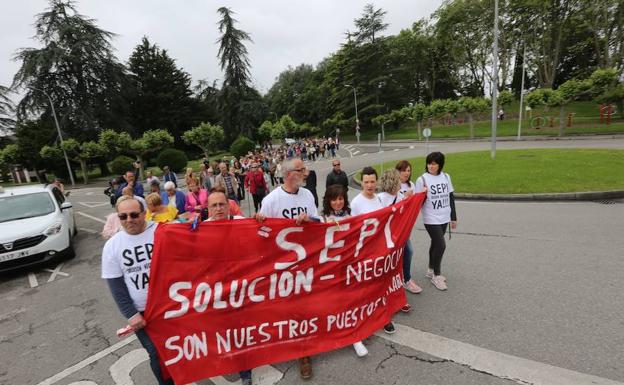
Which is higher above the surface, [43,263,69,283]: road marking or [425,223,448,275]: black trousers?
[425,223,448,275]: black trousers

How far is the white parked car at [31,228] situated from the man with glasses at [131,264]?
513cm

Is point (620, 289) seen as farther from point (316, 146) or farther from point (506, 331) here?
point (316, 146)

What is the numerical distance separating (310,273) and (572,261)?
4.40 metres

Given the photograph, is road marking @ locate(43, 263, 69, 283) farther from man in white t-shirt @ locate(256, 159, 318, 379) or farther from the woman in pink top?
man in white t-shirt @ locate(256, 159, 318, 379)

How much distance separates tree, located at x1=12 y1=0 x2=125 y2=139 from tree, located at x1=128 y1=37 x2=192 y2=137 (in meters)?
6.60

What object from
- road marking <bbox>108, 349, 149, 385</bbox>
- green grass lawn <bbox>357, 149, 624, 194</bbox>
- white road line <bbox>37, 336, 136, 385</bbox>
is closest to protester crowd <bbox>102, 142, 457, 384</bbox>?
road marking <bbox>108, 349, 149, 385</bbox>

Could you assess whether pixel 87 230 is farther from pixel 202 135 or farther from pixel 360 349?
pixel 202 135

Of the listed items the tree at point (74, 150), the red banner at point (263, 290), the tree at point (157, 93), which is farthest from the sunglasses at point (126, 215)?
the tree at point (157, 93)

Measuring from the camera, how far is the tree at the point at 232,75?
140 ft

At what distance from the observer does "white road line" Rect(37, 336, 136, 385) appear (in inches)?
128

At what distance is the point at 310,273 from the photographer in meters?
3.18

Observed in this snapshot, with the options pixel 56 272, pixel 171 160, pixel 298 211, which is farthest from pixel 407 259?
pixel 171 160

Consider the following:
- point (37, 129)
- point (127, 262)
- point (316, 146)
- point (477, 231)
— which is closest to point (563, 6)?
point (316, 146)

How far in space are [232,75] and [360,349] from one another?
154 ft
